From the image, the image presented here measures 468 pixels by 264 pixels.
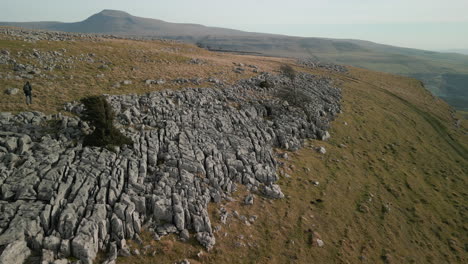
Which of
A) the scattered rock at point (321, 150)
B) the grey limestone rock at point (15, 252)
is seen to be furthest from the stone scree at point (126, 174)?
the scattered rock at point (321, 150)

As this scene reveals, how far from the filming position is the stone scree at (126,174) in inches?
766

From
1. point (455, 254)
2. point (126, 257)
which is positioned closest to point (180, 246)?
point (126, 257)

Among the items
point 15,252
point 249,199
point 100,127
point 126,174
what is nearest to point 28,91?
point 100,127

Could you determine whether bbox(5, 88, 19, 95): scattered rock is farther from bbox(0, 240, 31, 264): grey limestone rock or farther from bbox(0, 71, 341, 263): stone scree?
bbox(0, 240, 31, 264): grey limestone rock

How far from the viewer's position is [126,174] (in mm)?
25484

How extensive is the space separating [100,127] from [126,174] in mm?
6342

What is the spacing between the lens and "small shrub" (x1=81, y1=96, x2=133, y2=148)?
26938mm

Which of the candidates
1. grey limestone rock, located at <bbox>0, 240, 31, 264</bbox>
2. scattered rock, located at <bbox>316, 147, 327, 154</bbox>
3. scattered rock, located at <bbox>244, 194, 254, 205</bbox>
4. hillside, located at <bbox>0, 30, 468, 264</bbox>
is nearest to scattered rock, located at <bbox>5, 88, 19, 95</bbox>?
hillside, located at <bbox>0, 30, 468, 264</bbox>

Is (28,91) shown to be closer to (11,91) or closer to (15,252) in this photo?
(11,91)

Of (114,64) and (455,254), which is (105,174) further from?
(455,254)

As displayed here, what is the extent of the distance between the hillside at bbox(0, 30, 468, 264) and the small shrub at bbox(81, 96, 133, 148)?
4.86ft

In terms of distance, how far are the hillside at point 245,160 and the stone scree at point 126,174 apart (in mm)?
176

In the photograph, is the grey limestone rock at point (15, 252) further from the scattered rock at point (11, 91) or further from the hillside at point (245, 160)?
the scattered rock at point (11, 91)

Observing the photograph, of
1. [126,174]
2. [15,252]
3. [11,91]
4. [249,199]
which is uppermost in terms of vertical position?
[11,91]
